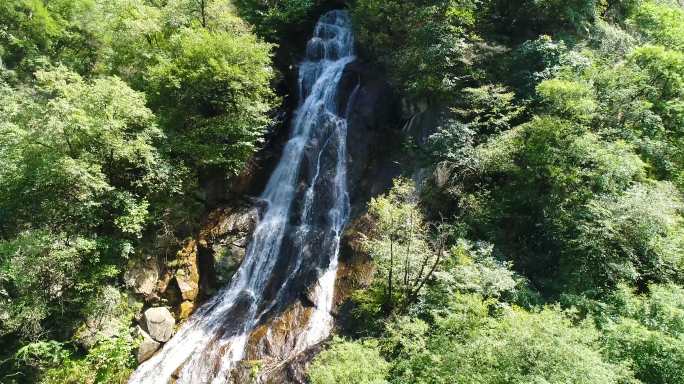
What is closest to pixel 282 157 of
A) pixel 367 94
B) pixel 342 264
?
pixel 367 94

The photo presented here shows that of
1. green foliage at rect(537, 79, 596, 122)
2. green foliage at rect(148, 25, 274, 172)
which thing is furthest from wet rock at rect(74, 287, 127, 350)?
green foliage at rect(537, 79, 596, 122)

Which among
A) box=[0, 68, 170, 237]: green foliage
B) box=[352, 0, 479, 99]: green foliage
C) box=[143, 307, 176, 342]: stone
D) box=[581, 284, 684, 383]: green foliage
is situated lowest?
box=[143, 307, 176, 342]: stone

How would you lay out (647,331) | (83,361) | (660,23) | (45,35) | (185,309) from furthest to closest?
(45,35) → (660,23) → (185,309) → (83,361) → (647,331)

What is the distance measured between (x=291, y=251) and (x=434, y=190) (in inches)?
268

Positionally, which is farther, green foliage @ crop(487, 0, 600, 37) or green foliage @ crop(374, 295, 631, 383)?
green foliage @ crop(487, 0, 600, 37)

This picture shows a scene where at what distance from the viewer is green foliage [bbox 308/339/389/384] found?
866 cm

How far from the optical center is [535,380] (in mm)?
6723

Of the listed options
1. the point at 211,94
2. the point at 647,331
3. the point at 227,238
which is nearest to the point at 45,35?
the point at 211,94

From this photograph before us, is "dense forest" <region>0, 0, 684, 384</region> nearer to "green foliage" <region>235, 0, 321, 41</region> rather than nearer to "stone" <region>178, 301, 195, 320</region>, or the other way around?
"stone" <region>178, 301, 195, 320</region>

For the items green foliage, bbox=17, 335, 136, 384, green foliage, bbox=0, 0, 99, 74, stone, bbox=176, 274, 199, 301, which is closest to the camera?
green foliage, bbox=17, 335, 136, 384

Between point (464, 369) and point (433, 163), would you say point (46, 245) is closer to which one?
point (464, 369)

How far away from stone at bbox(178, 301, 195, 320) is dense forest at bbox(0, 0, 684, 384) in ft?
5.44

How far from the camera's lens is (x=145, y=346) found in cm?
1430

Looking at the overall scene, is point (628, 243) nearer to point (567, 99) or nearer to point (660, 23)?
point (567, 99)
